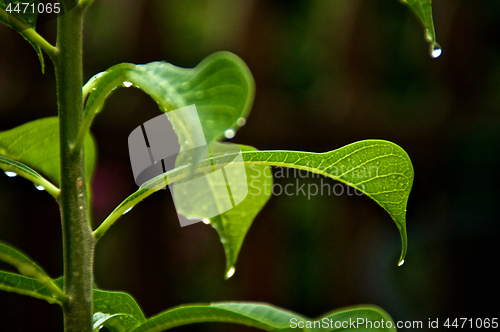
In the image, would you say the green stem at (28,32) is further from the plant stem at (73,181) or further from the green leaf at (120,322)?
the green leaf at (120,322)

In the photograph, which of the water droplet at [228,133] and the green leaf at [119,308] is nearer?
the water droplet at [228,133]

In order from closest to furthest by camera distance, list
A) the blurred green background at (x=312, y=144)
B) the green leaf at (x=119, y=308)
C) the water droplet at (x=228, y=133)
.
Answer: the water droplet at (x=228, y=133) < the green leaf at (x=119, y=308) < the blurred green background at (x=312, y=144)

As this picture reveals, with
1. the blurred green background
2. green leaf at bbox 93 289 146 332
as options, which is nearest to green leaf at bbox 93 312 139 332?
green leaf at bbox 93 289 146 332

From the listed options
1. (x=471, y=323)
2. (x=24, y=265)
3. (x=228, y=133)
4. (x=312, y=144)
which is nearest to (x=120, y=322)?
(x=24, y=265)

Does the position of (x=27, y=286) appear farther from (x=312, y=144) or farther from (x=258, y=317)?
(x=312, y=144)

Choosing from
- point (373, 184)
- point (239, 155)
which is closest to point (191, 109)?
point (239, 155)

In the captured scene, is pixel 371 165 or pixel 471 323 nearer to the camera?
pixel 371 165

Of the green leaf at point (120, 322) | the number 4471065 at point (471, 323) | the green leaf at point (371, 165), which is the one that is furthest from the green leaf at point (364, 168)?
the number 4471065 at point (471, 323)

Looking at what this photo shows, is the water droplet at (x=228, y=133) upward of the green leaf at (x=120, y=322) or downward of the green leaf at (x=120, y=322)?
upward
